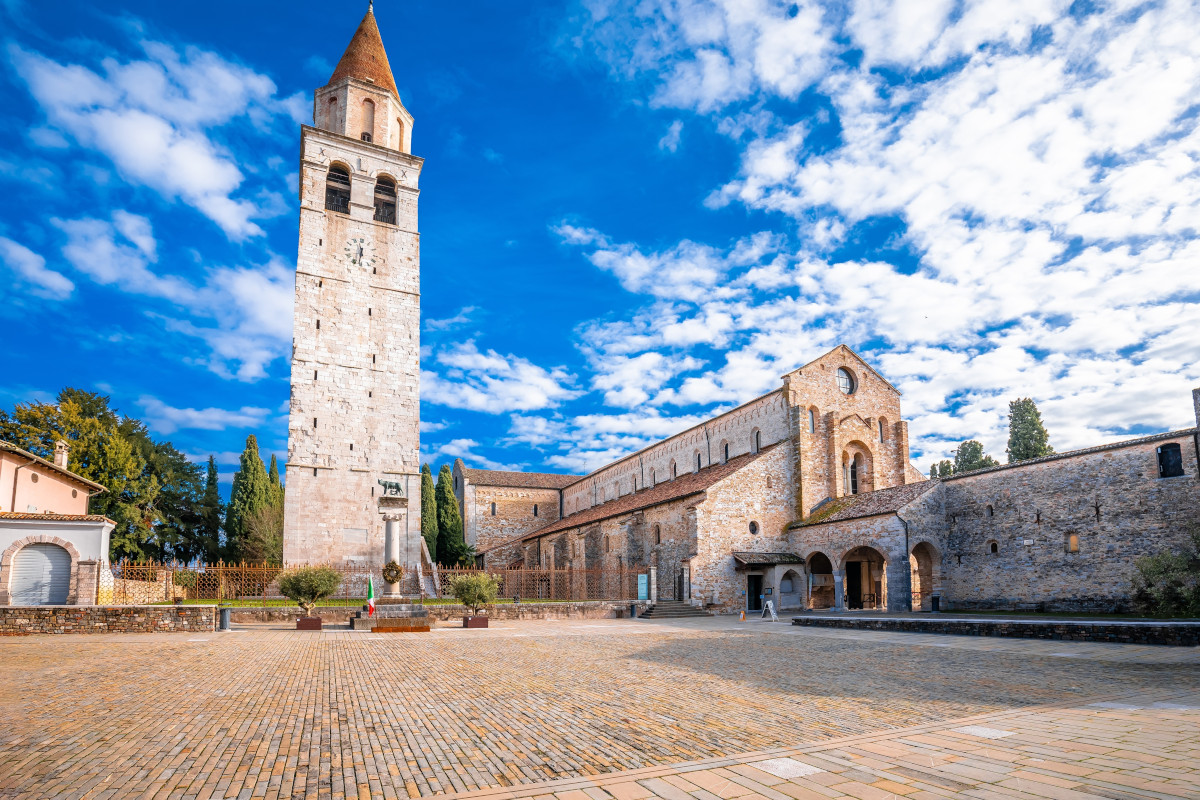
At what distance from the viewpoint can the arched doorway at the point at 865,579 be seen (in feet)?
105

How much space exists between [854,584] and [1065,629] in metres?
18.9

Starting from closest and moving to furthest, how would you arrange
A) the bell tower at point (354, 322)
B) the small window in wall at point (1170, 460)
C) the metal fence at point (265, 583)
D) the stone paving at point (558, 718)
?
the stone paving at point (558, 718)
the small window in wall at point (1170, 460)
the metal fence at point (265, 583)
the bell tower at point (354, 322)

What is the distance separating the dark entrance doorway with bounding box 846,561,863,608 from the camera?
33656 millimetres

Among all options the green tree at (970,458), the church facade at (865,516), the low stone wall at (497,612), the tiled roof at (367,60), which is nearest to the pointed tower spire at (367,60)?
the tiled roof at (367,60)

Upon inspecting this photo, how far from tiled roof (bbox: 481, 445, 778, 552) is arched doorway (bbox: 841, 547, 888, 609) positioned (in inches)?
259

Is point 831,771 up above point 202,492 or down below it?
below

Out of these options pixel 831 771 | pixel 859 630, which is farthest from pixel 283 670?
pixel 859 630

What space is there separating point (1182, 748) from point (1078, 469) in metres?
22.1

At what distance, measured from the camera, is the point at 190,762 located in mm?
5734

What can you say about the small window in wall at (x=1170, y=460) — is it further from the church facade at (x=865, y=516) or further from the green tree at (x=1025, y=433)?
the green tree at (x=1025, y=433)

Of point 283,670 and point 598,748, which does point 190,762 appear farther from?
point 283,670

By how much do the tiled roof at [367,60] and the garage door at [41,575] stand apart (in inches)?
1135

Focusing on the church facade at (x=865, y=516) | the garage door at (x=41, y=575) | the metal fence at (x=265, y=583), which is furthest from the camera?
the metal fence at (x=265, y=583)

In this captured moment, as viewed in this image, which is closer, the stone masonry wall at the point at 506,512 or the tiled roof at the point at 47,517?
the tiled roof at the point at 47,517
